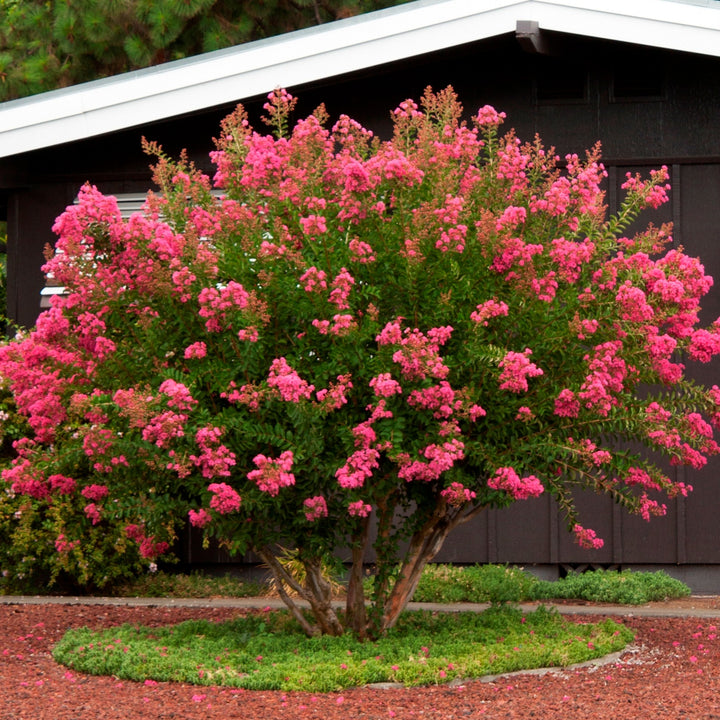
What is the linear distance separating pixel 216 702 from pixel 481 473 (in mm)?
2205

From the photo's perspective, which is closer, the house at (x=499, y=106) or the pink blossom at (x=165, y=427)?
the pink blossom at (x=165, y=427)

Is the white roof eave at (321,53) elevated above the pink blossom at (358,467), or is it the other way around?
the white roof eave at (321,53)

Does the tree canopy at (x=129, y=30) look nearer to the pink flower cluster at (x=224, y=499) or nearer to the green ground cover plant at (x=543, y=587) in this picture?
the green ground cover plant at (x=543, y=587)

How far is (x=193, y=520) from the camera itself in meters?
6.67

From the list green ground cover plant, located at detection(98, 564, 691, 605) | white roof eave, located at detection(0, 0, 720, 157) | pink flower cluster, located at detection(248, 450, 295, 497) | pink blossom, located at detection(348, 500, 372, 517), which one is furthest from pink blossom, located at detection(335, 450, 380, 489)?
white roof eave, located at detection(0, 0, 720, 157)

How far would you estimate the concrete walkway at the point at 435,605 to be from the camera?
9.05 meters

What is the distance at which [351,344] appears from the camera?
262 inches

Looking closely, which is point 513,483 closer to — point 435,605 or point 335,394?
point 335,394

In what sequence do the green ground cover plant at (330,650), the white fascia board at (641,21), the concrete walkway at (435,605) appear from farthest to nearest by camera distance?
the white fascia board at (641,21) < the concrete walkway at (435,605) < the green ground cover plant at (330,650)

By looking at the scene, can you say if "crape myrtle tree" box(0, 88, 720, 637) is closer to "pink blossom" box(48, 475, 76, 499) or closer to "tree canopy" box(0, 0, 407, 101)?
"pink blossom" box(48, 475, 76, 499)

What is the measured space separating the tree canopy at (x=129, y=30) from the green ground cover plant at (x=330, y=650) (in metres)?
13.1

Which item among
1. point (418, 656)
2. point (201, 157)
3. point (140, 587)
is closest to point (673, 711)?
point (418, 656)

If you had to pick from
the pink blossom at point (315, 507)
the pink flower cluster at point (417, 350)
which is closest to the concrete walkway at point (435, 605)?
the pink blossom at point (315, 507)

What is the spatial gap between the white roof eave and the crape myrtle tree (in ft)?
9.34
